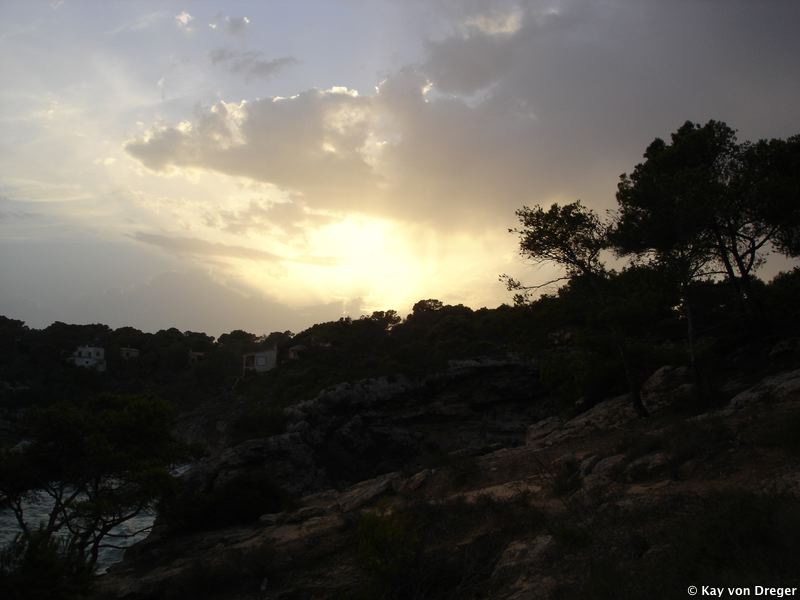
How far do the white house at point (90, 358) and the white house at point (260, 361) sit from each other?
22.1 m

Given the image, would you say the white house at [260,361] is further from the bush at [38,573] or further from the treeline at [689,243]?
the bush at [38,573]

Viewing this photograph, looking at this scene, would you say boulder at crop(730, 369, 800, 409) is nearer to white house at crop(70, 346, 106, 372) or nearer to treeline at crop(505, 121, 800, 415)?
treeline at crop(505, 121, 800, 415)

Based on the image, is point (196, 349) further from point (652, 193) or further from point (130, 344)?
point (652, 193)

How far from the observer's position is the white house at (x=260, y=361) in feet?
249

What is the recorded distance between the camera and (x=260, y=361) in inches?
3066

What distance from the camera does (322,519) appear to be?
1797 cm

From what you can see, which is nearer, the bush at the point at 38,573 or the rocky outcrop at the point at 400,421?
the bush at the point at 38,573

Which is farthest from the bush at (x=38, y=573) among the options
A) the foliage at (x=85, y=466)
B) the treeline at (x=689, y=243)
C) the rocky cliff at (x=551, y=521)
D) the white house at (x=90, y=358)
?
the white house at (x=90, y=358)

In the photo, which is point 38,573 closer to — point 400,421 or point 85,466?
point 85,466

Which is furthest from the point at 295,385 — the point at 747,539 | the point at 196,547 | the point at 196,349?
the point at 196,349

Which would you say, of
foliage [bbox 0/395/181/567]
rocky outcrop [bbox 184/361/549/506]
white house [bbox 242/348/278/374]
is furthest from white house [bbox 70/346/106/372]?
foliage [bbox 0/395/181/567]

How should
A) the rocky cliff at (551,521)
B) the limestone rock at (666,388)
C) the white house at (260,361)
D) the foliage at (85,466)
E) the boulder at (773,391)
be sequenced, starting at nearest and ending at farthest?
the rocky cliff at (551,521) → the boulder at (773,391) → the foliage at (85,466) → the limestone rock at (666,388) → the white house at (260,361)

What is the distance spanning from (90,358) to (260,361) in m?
27.8

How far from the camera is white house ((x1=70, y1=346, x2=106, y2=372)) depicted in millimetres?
81812
